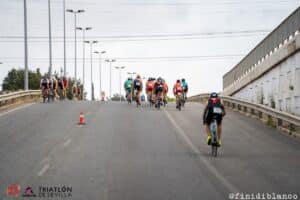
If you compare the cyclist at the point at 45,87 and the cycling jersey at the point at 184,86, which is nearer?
the cycling jersey at the point at 184,86

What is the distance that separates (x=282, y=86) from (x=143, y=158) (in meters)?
13.0

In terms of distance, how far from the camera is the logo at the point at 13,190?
14375 mm

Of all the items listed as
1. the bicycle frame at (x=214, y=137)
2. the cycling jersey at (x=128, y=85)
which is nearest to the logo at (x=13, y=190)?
the bicycle frame at (x=214, y=137)

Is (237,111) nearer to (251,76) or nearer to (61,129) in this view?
(251,76)

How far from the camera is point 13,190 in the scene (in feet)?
48.6

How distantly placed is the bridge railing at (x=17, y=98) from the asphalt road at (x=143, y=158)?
246 inches

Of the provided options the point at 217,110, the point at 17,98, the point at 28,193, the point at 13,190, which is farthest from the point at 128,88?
the point at 28,193

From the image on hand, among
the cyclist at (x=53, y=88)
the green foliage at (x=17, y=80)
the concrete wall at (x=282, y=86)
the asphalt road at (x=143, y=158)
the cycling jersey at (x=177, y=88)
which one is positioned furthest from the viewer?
the green foliage at (x=17, y=80)

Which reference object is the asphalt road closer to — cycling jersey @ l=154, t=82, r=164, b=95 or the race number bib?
the race number bib

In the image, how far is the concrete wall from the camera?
29.1 metres

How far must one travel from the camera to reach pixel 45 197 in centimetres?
1411

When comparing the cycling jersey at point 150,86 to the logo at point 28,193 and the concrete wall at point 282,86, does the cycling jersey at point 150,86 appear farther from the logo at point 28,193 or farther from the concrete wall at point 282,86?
the logo at point 28,193

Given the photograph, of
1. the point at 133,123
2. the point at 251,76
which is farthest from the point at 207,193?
the point at 251,76

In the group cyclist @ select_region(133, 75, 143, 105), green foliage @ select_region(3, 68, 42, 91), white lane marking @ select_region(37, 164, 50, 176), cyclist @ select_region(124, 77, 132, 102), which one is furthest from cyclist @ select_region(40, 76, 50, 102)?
green foliage @ select_region(3, 68, 42, 91)
